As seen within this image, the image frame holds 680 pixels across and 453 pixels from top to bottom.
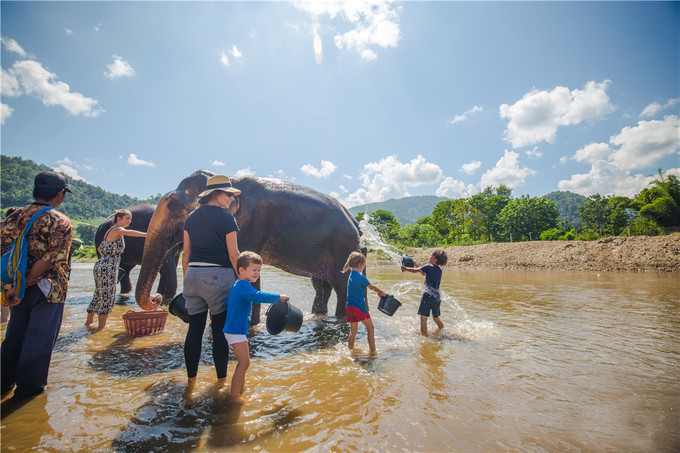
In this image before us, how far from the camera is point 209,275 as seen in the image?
10.0 ft

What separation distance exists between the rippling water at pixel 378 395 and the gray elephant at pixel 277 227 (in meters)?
1.33

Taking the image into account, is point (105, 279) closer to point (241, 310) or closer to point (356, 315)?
point (241, 310)

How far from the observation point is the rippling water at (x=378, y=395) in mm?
2215

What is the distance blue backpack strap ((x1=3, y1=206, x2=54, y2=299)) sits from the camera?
2668 mm

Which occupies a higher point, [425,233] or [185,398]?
[425,233]

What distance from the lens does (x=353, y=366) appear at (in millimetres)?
3719

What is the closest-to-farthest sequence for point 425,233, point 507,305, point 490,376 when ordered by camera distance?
point 490,376, point 507,305, point 425,233

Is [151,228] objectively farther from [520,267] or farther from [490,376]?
[520,267]

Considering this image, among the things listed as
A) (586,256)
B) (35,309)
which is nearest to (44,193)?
(35,309)

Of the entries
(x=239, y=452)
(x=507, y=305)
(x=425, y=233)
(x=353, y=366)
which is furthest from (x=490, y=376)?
(x=425, y=233)

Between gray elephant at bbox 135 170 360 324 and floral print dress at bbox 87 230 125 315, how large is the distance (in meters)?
0.55

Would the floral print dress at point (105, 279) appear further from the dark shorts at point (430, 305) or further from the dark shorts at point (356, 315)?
the dark shorts at point (430, 305)

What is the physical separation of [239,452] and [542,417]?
2316 mm

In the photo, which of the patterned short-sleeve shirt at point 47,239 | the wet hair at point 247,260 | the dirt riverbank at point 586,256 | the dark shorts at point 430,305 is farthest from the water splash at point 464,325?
the dirt riverbank at point 586,256
